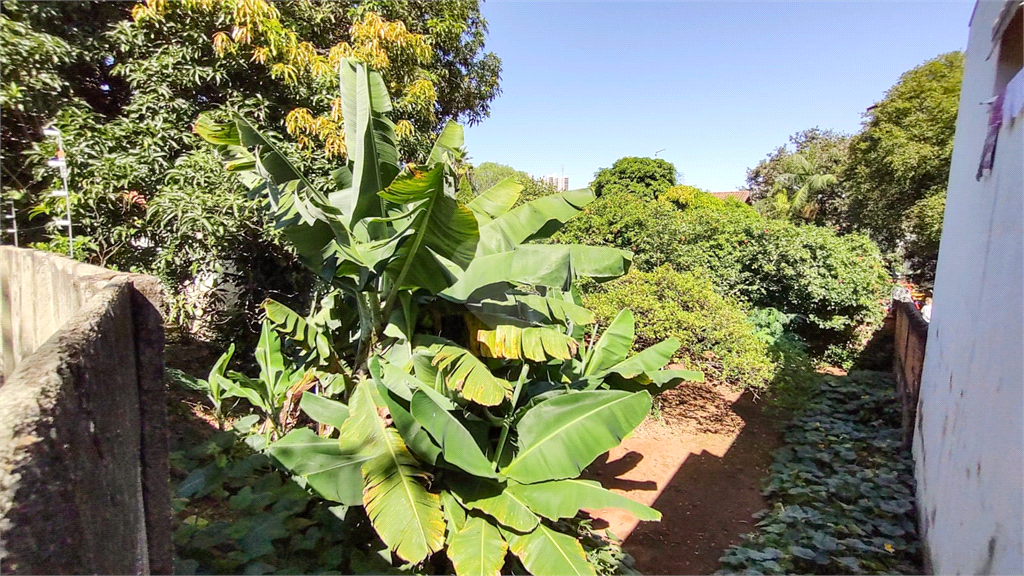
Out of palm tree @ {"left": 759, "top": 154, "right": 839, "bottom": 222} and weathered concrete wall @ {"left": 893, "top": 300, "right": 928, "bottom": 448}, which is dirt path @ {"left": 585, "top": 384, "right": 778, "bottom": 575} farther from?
palm tree @ {"left": 759, "top": 154, "right": 839, "bottom": 222}

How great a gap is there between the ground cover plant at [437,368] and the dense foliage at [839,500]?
69.1 inches

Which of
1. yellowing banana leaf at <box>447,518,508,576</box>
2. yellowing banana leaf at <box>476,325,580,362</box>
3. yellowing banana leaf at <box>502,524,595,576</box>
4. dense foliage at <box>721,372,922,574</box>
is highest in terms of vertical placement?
yellowing banana leaf at <box>476,325,580,362</box>

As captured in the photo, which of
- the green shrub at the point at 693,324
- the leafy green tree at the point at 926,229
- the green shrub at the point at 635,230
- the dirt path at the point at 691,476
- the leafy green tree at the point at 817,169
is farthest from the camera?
the leafy green tree at the point at 817,169

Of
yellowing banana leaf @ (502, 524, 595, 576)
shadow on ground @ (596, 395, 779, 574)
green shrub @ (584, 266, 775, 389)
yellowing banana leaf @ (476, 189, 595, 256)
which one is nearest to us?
yellowing banana leaf @ (502, 524, 595, 576)

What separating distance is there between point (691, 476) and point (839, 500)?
1431mm

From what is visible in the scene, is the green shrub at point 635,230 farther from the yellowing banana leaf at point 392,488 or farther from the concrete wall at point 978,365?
the yellowing banana leaf at point 392,488

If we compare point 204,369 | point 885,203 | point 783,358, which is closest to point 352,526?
point 204,369

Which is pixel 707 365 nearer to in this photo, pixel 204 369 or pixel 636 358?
pixel 636 358

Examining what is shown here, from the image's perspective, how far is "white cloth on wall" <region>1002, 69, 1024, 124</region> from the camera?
2510mm

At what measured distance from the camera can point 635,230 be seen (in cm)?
938

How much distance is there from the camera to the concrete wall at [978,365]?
224 centimetres

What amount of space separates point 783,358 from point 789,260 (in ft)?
9.63

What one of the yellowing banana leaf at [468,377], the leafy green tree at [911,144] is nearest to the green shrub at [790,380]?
the yellowing banana leaf at [468,377]

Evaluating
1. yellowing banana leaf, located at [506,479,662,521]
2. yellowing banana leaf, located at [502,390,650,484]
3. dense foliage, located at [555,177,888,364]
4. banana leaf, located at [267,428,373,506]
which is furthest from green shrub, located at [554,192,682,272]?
banana leaf, located at [267,428,373,506]
